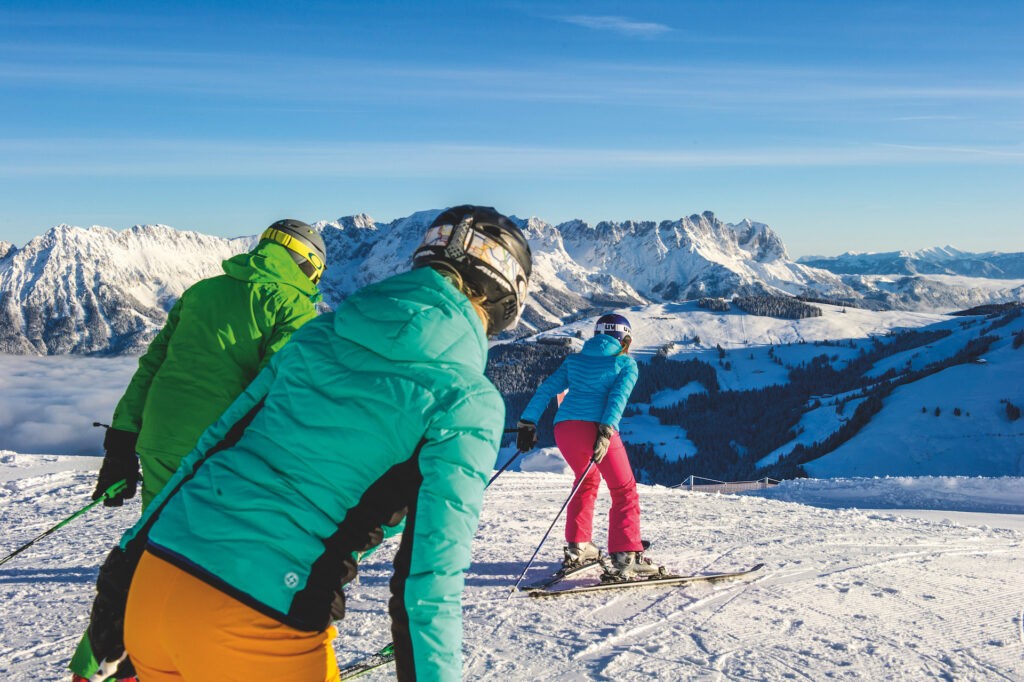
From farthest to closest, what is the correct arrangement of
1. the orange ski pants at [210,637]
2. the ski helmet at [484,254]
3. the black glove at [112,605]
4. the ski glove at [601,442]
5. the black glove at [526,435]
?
the black glove at [526,435] → the ski glove at [601,442] → the ski helmet at [484,254] → the black glove at [112,605] → the orange ski pants at [210,637]

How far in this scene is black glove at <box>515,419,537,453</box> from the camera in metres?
6.96

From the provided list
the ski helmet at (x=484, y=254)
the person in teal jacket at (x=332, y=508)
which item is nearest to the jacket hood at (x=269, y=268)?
the ski helmet at (x=484, y=254)

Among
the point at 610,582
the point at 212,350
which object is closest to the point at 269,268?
the point at 212,350

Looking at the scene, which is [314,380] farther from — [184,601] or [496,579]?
[496,579]

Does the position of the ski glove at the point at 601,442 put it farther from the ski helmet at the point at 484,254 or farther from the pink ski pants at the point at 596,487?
the ski helmet at the point at 484,254

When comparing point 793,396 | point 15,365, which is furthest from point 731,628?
point 793,396

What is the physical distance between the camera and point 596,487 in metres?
6.93

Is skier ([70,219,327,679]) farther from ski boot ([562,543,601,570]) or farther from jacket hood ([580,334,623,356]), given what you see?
ski boot ([562,543,601,570])

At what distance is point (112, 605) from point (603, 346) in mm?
5111

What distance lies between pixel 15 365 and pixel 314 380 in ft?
258

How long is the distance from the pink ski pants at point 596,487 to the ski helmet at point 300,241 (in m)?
3.11

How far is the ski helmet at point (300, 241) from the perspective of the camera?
4.40m

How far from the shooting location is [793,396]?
137500 millimetres

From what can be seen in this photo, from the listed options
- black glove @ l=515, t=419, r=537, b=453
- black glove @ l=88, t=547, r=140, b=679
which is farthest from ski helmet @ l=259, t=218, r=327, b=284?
black glove @ l=515, t=419, r=537, b=453
